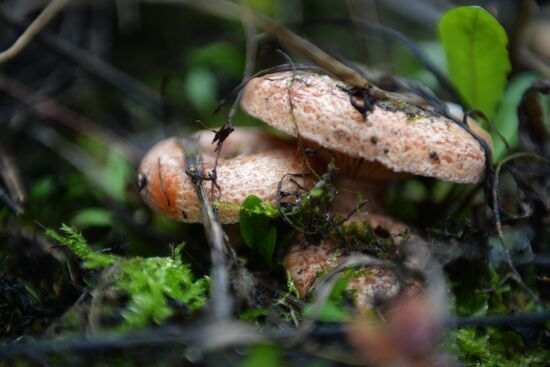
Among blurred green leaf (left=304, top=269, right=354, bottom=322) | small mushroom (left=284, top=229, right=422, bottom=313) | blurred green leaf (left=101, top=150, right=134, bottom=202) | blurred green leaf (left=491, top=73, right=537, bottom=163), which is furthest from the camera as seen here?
blurred green leaf (left=101, top=150, right=134, bottom=202)

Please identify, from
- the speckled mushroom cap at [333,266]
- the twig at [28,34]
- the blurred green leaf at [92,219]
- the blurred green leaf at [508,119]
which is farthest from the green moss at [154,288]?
the blurred green leaf at [508,119]

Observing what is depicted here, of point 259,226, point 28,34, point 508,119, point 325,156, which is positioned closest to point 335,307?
point 259,226

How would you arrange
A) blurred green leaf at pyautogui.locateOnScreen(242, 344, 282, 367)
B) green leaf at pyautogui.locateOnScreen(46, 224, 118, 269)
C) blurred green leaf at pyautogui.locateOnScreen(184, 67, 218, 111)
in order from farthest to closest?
1. blurred green leaf at pyautogui.locateOnScreen(184, 67, 218, 111)
2. green leaf at pyautogui.locateOnScreen(46, 224, 118, 269)
3. blurred green leaf at pyautogui.locateOnScreen(242, 344, 282, 367)

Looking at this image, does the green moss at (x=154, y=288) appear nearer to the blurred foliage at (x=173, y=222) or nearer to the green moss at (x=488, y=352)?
the blurred foliage at (x=173, y=222)

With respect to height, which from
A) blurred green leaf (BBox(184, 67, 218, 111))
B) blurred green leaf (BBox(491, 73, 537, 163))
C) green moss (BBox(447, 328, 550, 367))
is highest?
blurred green leaf (BBox(184, 67, 218, 111))

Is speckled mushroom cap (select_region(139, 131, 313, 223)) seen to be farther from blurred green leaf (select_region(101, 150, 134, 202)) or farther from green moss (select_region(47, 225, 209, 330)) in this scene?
blurred green leaf (select_region(101, 150, 134, 202))

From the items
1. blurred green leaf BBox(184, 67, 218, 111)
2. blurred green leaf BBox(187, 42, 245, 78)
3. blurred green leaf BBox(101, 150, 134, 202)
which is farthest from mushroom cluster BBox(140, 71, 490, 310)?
blurred green leaf BBox(187, 42, 245, 78)

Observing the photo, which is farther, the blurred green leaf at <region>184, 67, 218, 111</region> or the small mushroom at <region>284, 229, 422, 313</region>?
the blurred green leaf at <region>184, 67, 218, 111</region>
